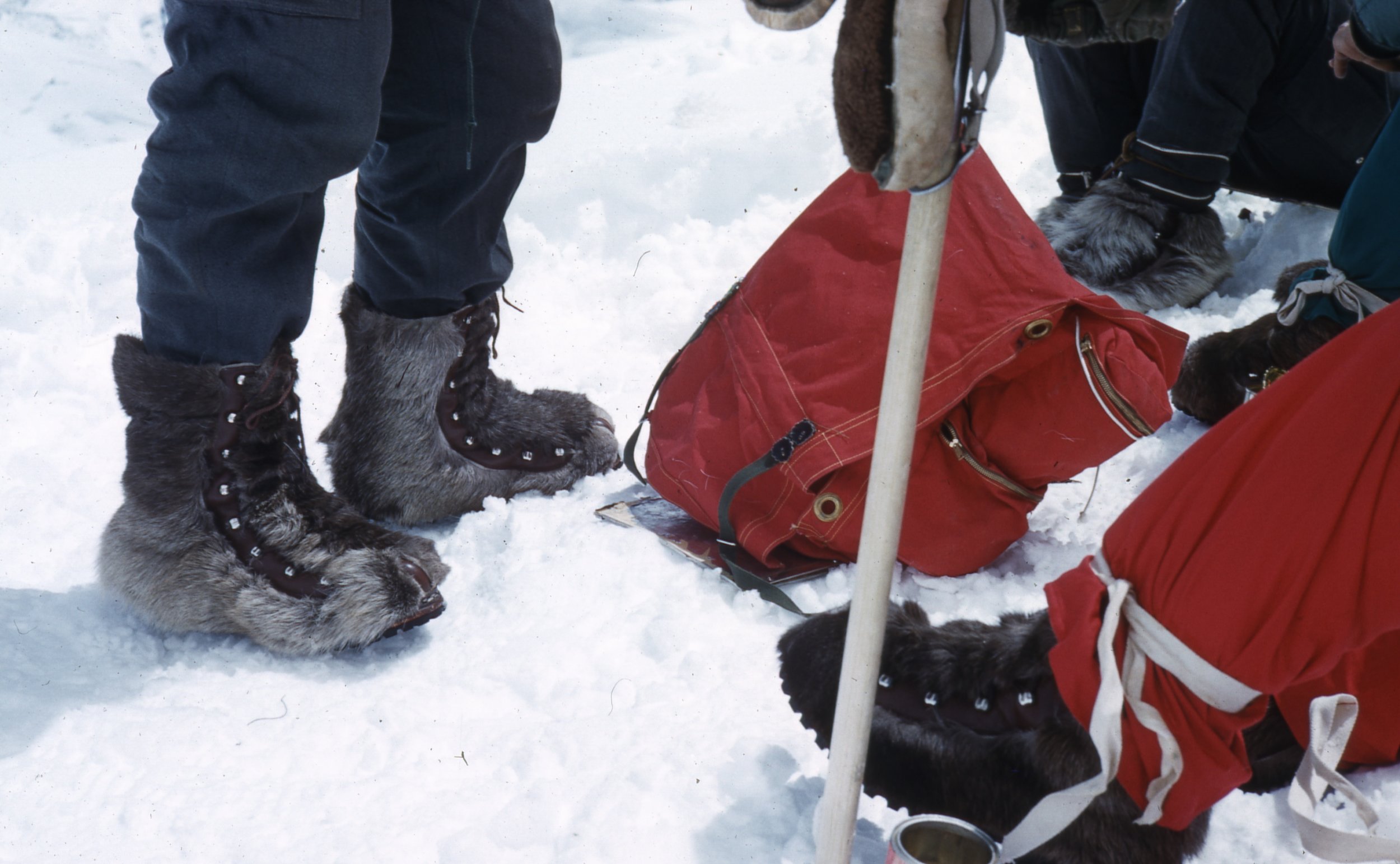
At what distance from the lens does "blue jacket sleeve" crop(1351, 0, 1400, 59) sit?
1552 millimetres

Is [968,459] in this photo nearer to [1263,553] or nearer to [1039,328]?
[1039,328]

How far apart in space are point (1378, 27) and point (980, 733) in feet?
4.44

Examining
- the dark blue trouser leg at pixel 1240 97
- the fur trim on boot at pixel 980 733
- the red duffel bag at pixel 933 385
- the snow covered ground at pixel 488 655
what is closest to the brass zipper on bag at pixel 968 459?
the red duffel bag at pixel 933 385

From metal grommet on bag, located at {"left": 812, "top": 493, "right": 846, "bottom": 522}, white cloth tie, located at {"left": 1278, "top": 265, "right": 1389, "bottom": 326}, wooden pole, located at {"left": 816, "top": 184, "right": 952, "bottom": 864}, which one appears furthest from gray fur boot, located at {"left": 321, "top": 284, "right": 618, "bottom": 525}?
white cloth tie, located at {"left": 1278, "top": 265, "right": 1389, "bottom": 326}

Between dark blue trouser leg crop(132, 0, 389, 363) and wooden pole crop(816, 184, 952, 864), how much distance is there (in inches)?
30.8

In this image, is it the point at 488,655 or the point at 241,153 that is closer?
the point at 241,153

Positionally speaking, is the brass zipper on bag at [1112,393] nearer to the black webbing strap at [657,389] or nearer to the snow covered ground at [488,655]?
the snow covered ground at [488,655]

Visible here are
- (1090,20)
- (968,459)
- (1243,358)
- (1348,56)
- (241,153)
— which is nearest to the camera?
(1090,20)

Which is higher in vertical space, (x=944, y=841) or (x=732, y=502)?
(x=944, y=841)

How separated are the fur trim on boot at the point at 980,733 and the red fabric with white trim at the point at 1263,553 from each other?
6 centimetres

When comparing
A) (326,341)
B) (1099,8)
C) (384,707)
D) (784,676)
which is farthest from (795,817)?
(326,341)

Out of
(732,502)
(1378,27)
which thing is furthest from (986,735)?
(1378,27)

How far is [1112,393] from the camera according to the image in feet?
4.50

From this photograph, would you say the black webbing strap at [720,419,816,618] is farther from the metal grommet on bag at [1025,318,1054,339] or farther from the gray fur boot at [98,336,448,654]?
the gray fur boot at [98,336,448,654]
